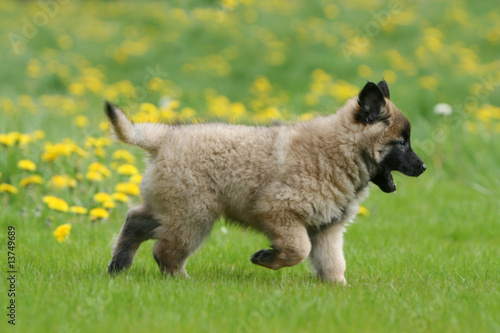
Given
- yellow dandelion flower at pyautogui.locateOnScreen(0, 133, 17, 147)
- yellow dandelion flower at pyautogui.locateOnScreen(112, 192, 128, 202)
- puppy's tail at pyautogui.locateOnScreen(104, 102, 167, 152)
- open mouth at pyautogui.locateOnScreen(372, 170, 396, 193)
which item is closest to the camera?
puppy's tail at pyautogui.locateOnScreen(104, 102, 167, 152)

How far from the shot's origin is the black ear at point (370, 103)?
3623mm

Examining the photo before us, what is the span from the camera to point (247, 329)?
2.73 meters

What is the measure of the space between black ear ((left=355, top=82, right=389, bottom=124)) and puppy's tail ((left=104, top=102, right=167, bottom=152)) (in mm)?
1170

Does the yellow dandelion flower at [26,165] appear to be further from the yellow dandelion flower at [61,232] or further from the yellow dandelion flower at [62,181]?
the yellow dandelion flower at [61,232]

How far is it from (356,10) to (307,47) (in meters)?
2.88

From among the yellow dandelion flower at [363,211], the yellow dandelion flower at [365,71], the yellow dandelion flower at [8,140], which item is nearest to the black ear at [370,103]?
the yellow dandelion flower at [363,211]

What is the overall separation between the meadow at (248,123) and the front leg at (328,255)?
15 cm

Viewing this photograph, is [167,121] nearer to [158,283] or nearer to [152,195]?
[152,195]

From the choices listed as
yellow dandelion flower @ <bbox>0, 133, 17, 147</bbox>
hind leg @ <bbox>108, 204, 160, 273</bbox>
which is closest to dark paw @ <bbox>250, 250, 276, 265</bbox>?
hind leg @ <bbox>108, 204, 160, 273</bbox>

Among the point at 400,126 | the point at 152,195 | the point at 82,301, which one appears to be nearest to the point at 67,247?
the point at 152,195

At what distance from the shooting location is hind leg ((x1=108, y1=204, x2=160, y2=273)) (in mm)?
3877

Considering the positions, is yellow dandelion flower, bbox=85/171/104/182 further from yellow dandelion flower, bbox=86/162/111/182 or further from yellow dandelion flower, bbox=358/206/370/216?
yellow dandelion flower, bbox=358/206/370/216

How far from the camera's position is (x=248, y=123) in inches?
163

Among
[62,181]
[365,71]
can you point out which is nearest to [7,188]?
[62,181]
